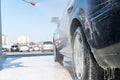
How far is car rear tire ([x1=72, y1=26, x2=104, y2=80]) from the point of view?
130 inches

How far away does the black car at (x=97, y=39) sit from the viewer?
2654mm

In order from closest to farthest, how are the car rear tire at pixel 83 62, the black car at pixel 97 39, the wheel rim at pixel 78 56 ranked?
the black car at pixel 97 39, the car rear tire at pixel 83 62, the wheel rim at pixel 78 56

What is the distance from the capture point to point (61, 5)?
5.36 m

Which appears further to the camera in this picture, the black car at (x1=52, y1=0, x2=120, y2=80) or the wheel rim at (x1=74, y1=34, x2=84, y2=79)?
the wheel rim at (x1=74, y1=34, x2=84, y2=79)

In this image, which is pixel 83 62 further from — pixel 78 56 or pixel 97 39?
pixel 97 39

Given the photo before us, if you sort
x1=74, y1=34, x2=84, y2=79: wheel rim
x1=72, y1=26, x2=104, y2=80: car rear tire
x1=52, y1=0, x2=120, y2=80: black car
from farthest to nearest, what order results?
1. x1=74, y1=34, x2=84, y2=79: wheel rim
2. x1=72, y1=26, x2=104, y2=80: car rear tire
3. x1=52, y1=0, x2=120, y2=80: black car

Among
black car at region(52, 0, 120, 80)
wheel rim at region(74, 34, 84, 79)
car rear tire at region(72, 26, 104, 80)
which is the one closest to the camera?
black car at region(52, 0, 120, 80)

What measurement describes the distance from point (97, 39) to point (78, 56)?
3.24 feet

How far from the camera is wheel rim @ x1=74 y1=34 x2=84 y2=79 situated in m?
3.65

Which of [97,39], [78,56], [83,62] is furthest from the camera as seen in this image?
[78,56]

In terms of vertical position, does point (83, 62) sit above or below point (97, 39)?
below

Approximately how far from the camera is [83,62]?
349cm

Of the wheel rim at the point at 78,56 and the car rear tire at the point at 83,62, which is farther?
the wheel rim at the point at 78,56

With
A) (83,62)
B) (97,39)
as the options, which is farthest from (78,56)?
(97,39)
